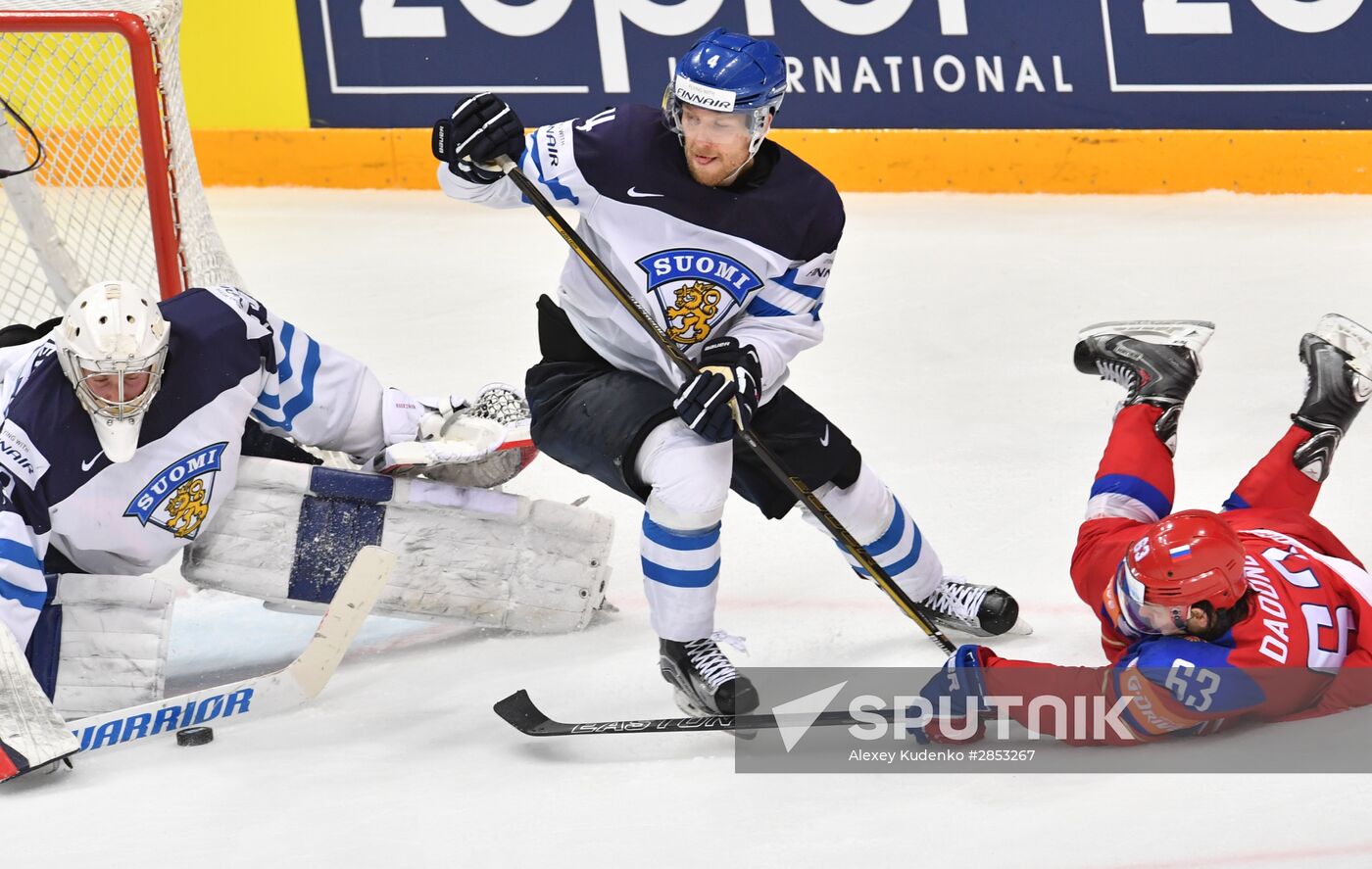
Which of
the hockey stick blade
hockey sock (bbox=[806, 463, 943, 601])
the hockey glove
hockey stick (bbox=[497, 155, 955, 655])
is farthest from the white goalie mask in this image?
the hockey glove

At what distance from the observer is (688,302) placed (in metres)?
2.93

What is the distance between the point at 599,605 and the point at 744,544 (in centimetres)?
47

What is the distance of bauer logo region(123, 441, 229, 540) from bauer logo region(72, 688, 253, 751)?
31cm

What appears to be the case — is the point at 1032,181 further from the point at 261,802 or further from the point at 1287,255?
the point at 261,802

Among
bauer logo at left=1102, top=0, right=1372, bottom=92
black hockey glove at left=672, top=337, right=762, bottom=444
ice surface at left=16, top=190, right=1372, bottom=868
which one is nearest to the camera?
ice surface at left=16, top=190, right=1372, bottom=868

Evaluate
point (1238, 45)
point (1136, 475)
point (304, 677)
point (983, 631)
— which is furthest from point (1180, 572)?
point (1238, 45)

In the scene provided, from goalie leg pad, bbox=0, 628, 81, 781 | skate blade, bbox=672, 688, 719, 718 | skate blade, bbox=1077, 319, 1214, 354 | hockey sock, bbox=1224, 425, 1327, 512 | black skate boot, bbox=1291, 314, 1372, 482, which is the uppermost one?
skate blade, bbox=1077, 319, 1214, 354

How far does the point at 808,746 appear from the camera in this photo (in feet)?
9.03

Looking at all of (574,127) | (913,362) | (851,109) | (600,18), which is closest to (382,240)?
(600,18)

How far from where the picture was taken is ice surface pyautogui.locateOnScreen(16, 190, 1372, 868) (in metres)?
2.35

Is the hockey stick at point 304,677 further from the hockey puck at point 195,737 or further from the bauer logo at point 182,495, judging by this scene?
the bauer logo at point 182,495

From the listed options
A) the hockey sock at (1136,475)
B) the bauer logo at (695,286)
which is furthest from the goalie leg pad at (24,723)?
the hockey sock at (1136,475)

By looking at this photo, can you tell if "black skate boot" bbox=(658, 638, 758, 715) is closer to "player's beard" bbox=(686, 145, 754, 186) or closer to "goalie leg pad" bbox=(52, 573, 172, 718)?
"player's beard" bbox=(686, 145, 754, 186)

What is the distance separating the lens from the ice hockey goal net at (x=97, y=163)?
144 inches
